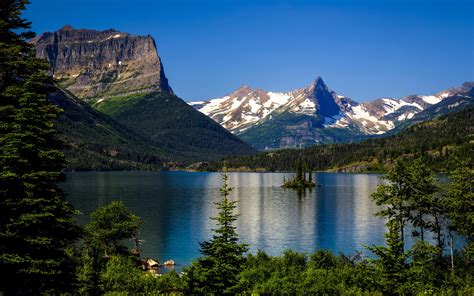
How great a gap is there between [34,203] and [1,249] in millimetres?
2898

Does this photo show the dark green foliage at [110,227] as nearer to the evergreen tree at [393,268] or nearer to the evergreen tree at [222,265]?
the evergreen tree at [222,265]

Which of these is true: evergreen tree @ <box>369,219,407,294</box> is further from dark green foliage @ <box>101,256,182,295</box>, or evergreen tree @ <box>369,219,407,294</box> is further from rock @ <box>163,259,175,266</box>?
rock @ <box>163,259,175,266</box>

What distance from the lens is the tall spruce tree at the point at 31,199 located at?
82.1 feet

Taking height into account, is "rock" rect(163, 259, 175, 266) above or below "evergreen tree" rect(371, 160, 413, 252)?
below

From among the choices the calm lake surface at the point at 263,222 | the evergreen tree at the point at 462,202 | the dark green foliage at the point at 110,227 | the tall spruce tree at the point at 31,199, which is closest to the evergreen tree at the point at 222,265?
the tall spruce tree at the point at 31,199

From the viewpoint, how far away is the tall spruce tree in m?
25.0

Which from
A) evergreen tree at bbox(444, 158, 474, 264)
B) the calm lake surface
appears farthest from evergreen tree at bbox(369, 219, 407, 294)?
the calm lake surface

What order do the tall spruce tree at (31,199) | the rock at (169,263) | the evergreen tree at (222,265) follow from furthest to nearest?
the rock at (169,263), the evergreen tree at (222,265), the tall spruce tree at (31,199)

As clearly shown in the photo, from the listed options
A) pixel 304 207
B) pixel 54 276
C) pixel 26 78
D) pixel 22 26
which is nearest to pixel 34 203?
pixel 54 276

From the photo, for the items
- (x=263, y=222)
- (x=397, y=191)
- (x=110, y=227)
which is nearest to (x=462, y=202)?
(x=397, y=191)

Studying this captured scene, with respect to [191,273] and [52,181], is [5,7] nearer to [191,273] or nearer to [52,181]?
[52,181]

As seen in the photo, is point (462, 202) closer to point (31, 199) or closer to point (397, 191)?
point (397, 191)

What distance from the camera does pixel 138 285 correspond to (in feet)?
147

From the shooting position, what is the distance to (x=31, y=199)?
25344 mm
